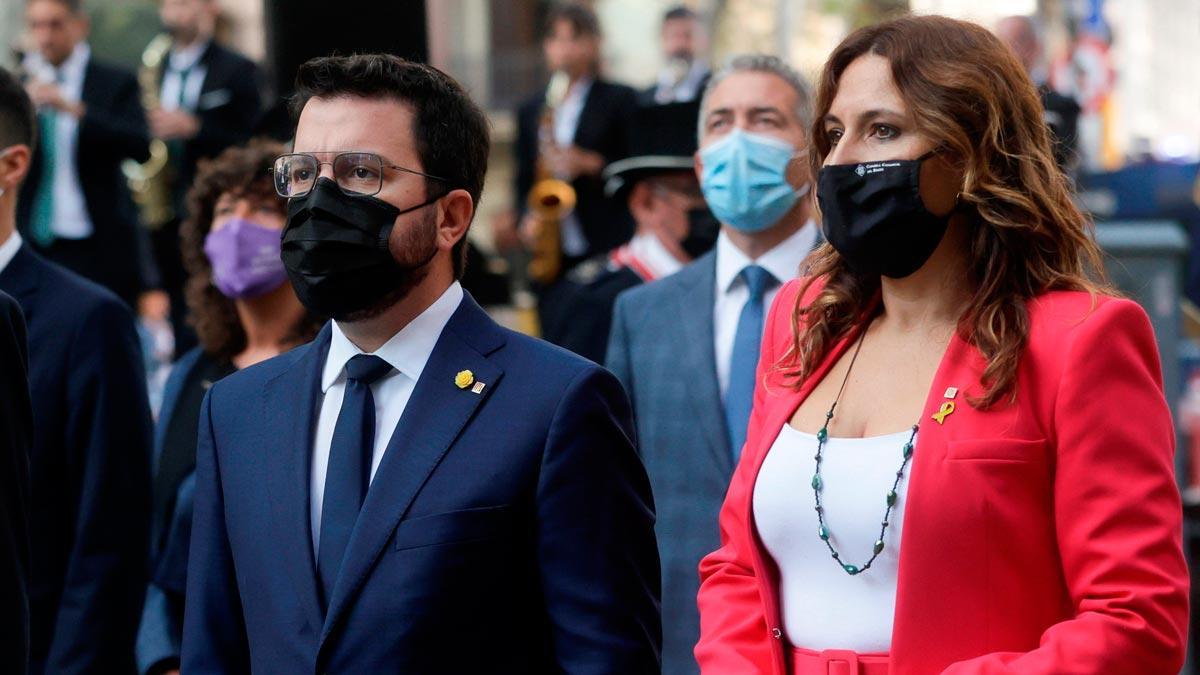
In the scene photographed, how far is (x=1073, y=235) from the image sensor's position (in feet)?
12.1

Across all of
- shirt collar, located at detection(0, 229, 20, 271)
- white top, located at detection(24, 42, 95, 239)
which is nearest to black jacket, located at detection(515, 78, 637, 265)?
white top, located at detection(24, 42, 95, 239)

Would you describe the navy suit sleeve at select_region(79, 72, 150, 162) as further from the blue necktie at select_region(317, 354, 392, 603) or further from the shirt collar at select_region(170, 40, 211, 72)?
the blue necktie at select_region(317, 354, 392, 603)

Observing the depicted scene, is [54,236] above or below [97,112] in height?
below

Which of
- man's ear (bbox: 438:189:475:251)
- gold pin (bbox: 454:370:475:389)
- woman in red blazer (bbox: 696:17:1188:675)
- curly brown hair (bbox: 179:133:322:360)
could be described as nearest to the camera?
woman in red blazer (bbox: 696:17:1188:675)

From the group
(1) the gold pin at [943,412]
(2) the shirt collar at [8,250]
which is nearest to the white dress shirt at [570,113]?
(2) the shirt collar at [8,250]

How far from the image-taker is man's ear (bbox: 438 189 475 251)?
395 centimetres

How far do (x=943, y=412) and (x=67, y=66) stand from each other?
811cm

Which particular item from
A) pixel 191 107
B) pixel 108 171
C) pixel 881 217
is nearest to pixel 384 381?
pixel 881 217

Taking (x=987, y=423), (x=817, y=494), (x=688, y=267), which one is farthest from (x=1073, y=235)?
(x=688, y=267)

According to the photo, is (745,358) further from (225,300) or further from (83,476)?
(83,476)

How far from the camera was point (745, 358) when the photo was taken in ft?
17.6

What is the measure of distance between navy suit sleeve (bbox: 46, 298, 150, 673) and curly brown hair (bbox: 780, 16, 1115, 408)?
8.36ft

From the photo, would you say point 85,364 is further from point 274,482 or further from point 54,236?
point 54,236

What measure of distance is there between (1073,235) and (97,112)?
7678mm
